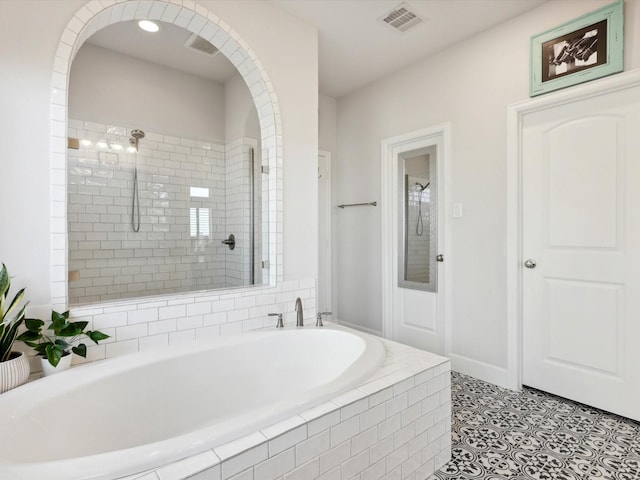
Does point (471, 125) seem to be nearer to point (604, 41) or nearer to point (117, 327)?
point (604, 41)

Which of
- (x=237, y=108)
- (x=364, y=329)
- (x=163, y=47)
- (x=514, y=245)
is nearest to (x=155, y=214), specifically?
(x=237, y=108)

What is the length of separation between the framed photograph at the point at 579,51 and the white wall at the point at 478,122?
0.05m

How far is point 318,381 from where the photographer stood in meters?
2.00

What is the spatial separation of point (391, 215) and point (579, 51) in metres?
1.79

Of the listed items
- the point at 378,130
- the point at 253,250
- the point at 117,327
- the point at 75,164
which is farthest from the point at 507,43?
the point at 75,164

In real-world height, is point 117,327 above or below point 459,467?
above

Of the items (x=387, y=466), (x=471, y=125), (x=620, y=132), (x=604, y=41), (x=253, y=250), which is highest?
(x=604, y=41)

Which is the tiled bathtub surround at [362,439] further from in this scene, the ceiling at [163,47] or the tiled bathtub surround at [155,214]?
the ceiling at [163,47]

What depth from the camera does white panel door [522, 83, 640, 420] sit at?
6.98 ft

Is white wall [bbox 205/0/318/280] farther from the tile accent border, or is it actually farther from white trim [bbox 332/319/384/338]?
white trim [bbox 332/319/384/338]

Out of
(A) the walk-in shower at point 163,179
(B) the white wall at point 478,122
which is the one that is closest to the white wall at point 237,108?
(A) the walk-in shower at point 163,179

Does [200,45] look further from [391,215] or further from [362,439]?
[362,439]

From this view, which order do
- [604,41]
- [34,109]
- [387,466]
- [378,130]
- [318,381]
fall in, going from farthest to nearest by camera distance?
[378,130], [604,41], [318,381], [34,109], [387,466]

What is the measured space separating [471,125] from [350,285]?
1975mm
